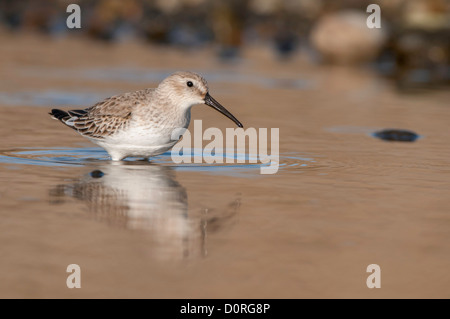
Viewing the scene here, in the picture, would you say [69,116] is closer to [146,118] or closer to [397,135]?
[146,118]

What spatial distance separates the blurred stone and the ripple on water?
1695 cm

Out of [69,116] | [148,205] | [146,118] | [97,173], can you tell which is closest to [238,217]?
[148,205]

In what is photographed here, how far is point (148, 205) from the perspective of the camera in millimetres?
9758

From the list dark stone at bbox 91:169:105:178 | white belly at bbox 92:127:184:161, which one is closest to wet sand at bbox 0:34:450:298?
dark stone at bbox 91:169:105:178

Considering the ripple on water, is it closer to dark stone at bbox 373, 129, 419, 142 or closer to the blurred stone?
dark stone at bbox 373, 129, 419, 142

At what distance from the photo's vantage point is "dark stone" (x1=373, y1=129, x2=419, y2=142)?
51.3 feet

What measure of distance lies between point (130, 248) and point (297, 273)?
1646mm

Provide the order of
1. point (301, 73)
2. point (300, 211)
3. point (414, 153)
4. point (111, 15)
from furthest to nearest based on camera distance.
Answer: point (111, 15) → point (301, 73) → point (414, 153) → point (300, 211)

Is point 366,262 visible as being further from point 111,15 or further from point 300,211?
point 111,15

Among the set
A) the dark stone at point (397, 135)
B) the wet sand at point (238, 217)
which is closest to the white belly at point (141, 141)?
the wet sand at point (238, 217)

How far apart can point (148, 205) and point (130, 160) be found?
129 inches
